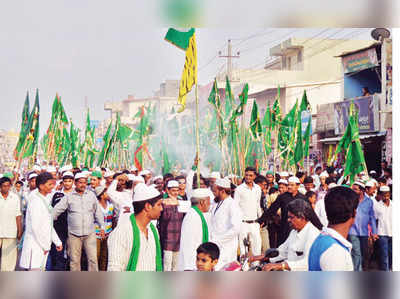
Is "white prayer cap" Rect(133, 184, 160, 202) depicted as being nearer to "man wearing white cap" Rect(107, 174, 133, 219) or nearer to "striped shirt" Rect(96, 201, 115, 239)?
"man wearing white cap" Rect(107, 174, 133, 219)

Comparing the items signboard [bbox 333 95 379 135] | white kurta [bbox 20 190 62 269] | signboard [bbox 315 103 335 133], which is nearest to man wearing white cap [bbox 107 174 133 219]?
white kurta [bbox 20 190 62 269]

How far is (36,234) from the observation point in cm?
632

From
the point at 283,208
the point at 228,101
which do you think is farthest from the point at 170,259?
the point at 228,101

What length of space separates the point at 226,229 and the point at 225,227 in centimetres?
3

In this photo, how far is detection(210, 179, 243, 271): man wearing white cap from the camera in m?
6.37

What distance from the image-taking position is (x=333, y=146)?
61.9ft

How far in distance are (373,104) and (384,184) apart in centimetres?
842

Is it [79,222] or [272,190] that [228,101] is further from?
[79,222]

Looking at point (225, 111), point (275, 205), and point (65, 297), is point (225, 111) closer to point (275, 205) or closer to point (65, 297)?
point (275, 205)

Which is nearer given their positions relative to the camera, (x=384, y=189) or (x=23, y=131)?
(x=23, y=131)

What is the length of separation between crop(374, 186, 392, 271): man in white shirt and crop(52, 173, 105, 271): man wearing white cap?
12.2 feet

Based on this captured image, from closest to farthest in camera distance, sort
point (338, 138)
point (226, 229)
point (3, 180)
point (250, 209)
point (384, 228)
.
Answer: point (226, 229) → point (3, 180) → point (384, 228) → point (250, 209) → point (338, 138)

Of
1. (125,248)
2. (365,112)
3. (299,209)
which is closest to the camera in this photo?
(125,248)

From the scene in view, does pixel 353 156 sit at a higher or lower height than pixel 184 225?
higher
